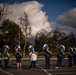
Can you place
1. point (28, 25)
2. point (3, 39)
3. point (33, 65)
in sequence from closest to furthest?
point (33, 65), point (28, 25), point (3, 39)

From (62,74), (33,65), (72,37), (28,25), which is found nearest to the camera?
(62,74)

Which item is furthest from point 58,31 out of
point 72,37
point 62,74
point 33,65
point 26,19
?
point 62,74

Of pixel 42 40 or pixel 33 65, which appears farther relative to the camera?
pixel 42 40

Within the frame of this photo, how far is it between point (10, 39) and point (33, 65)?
4720 centimetres

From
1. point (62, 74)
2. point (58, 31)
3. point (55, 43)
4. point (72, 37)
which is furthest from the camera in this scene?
point (72, 37)

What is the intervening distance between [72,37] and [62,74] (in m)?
76.5

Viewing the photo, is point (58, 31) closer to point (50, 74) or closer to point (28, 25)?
point (28, 25)

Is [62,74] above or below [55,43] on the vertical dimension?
below

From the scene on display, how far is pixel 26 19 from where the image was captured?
55.8m

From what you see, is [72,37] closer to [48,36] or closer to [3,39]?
[48,36]

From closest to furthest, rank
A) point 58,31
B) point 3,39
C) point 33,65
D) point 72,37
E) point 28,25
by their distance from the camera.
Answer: point 33,65
point 28,25
point 3,39
point 58,31
point 72,37

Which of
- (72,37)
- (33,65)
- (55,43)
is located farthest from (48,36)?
(33,65)

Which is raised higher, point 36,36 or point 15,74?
point 36,36

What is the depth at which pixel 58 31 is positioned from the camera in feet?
261
